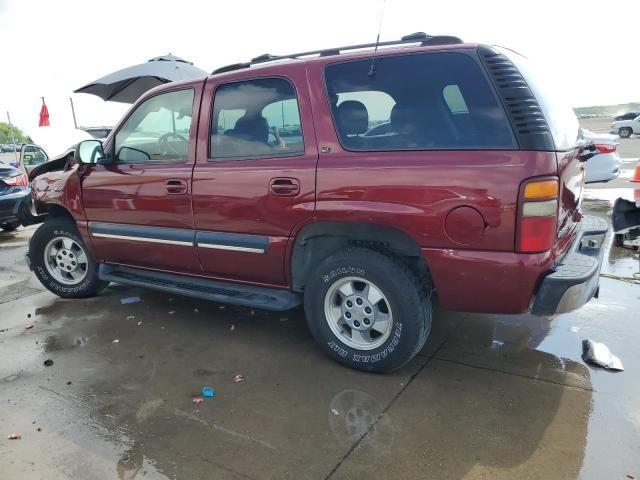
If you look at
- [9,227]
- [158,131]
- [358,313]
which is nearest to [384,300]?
[358,313]

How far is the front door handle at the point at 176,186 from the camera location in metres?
3.72

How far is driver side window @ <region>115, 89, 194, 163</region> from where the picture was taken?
3863 millimetres

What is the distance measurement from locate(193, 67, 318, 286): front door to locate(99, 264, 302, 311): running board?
0.08 metres

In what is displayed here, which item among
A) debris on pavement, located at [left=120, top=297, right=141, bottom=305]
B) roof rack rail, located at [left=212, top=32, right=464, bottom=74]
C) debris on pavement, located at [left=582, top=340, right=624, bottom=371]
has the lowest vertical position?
debris on pavement, located at [left=120, top=297, right=141, bottom=305]

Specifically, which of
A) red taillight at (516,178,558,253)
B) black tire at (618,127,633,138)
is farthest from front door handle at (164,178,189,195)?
black tire at (618,127,633,138)

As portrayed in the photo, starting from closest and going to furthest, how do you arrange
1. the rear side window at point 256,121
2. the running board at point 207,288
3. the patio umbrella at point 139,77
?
the rear side window at point 256,121 < the running board at point 207,288 < the patio umbrella at point 139,77

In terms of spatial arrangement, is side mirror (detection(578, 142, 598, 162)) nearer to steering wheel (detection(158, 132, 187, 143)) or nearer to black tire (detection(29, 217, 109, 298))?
steering wheel (detection(158, 132, 187, 143))

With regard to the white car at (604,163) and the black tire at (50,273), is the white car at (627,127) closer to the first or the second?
the white car at (604,163)

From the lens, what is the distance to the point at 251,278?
3688 mm

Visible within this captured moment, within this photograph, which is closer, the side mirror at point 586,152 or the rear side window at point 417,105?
the rear side window at point 417,105

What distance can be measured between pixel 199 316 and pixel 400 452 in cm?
247

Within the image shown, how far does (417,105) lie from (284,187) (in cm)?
99

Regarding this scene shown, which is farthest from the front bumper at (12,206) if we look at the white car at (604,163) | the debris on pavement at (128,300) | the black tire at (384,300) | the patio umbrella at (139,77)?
the white car at (604,163)

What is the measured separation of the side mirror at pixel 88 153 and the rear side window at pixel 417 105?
2.29 m
